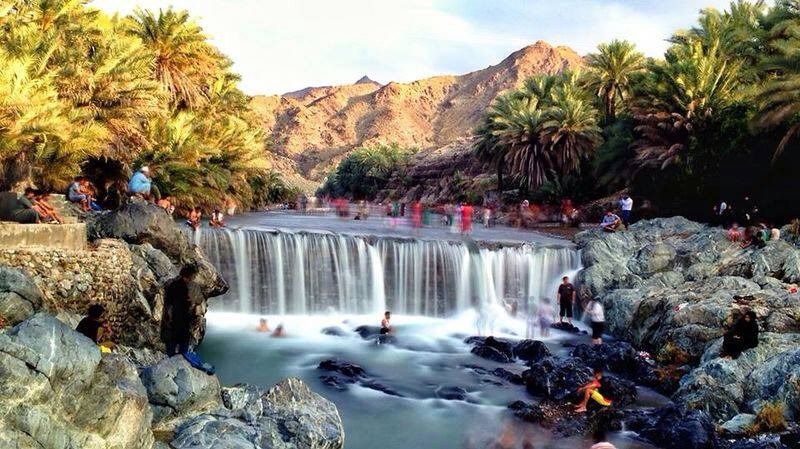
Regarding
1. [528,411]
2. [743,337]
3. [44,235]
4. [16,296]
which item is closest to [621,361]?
[743,337]

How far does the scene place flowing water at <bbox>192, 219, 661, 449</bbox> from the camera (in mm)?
15258

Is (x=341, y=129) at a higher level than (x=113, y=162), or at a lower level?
higher

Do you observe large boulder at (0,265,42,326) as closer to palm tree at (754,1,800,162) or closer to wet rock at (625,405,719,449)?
wet rock at (625,405,719,449)

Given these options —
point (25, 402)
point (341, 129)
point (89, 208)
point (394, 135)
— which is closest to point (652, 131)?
point (89, 208)

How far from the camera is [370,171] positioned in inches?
3265

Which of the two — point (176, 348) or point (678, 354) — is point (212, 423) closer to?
point (176, 348)

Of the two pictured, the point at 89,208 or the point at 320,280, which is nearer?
the point at 89,208

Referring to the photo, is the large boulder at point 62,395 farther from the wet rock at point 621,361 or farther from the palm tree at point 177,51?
the palm tree at point 177,51

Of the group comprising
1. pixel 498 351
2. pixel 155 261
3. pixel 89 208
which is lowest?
pixel 498 351

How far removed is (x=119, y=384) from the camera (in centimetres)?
822

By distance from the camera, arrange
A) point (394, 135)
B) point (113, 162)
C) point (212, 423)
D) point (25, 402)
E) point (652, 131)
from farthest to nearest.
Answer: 1. point (394, 135)
2. point (652, 131)
3. point (113, 162)
4. point (212, 423)
5. point (25, 402)

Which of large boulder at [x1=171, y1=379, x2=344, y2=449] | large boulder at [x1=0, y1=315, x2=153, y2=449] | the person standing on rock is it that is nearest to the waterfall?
the person standing on rock

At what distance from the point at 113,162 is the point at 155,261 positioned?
1198 centimetres

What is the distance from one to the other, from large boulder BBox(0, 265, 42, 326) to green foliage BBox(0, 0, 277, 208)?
8144mm
